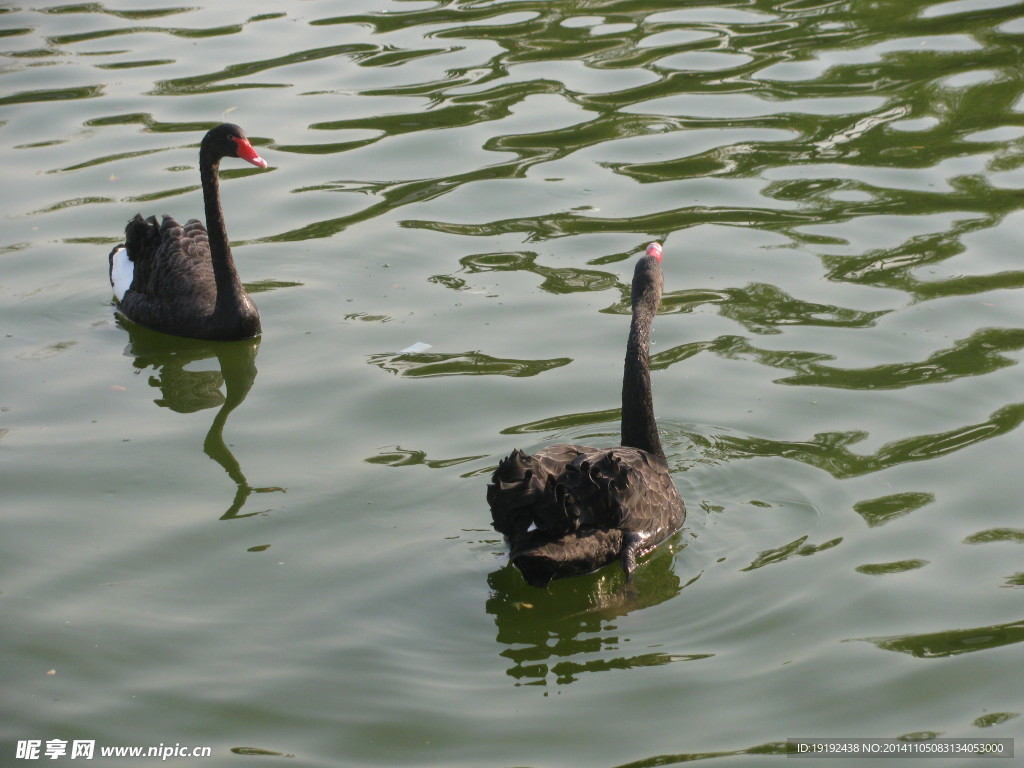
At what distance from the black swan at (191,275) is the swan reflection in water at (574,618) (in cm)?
327

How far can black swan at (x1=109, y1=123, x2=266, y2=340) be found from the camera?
819 cm

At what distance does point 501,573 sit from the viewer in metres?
5.70

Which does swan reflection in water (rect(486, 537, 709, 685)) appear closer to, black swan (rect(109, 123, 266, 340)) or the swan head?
black swan (rect(109, 123, 266, 340))

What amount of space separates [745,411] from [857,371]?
79cm

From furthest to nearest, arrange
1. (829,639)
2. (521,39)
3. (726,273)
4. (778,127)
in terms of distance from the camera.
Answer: (521,39), (778,127), (726,273), (829,639)

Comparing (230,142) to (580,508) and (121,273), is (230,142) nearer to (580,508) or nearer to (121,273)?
(121,273)

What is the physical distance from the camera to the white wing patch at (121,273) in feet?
28.4

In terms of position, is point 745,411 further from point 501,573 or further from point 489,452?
point 501,573

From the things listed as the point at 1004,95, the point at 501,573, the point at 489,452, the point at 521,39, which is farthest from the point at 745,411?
the point at 521,39

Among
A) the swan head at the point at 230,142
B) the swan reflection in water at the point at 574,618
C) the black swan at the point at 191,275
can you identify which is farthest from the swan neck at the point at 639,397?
the swan head at the point at 230,142

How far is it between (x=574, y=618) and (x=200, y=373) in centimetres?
357

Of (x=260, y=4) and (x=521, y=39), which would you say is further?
(x=260, y=4)

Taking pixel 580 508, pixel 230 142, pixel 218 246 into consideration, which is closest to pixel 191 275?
pixel 218 246

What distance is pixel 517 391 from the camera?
724 centimetres
